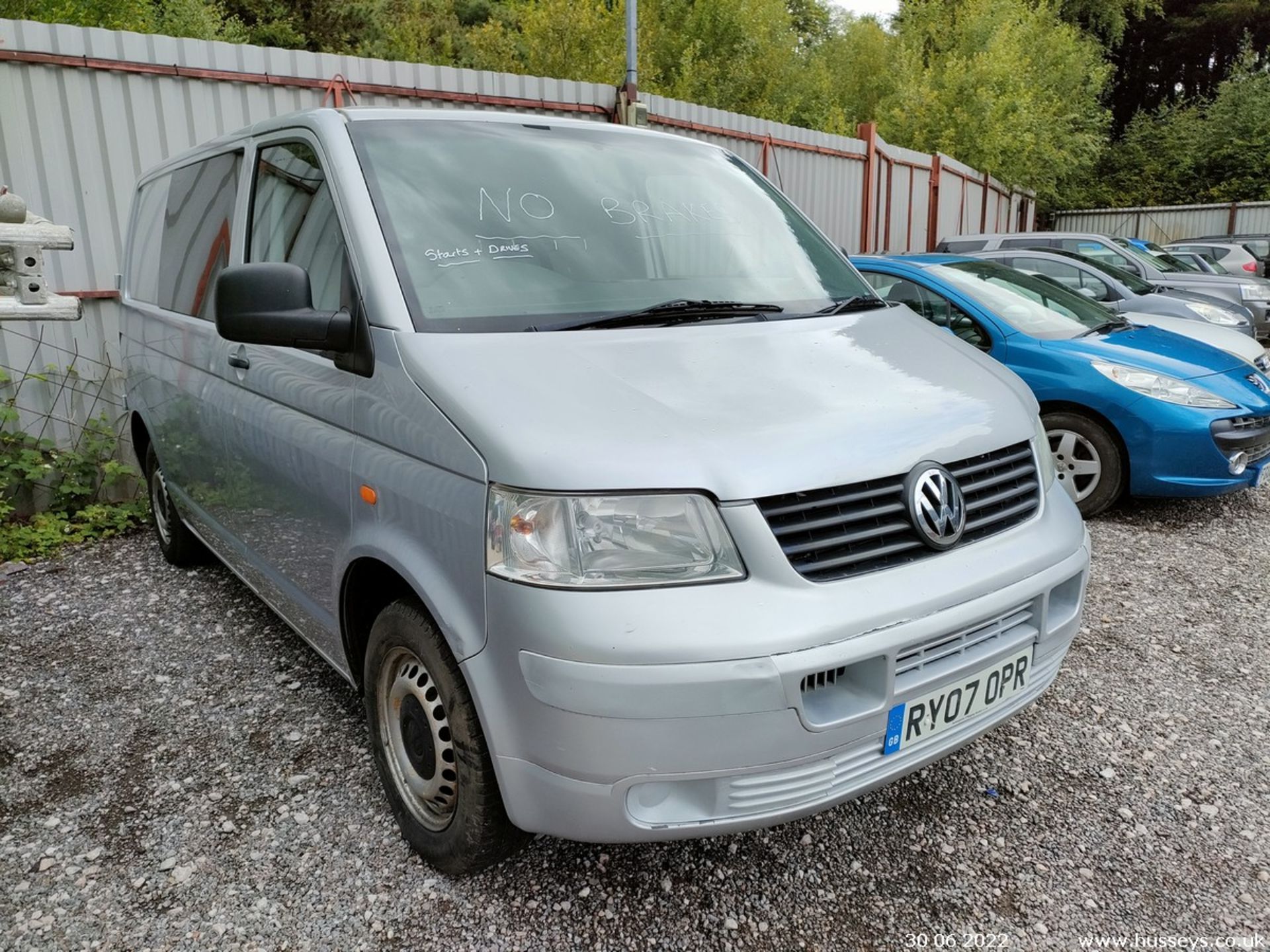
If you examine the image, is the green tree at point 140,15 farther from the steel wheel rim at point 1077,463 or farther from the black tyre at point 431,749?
the steel wheel rim at point 1077,463

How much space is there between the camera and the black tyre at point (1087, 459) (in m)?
5.16

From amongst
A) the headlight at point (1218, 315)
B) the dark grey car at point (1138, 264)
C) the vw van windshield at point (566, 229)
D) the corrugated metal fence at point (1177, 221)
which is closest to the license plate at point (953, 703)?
the vw van windshield at point (566, 229)

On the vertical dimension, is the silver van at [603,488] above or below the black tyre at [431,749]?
above

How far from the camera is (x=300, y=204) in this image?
2756mm

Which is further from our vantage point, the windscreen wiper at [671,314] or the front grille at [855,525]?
the windscreen wiper at [671,314]

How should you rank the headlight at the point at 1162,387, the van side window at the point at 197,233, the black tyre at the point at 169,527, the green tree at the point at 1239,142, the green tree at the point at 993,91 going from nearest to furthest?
the van side window at the point at 197,233, the black tyre at the point at 169,527, the headlight at the point at 1162,387, the green tree at the point at 993,91, the green tree at the point at 1239,142

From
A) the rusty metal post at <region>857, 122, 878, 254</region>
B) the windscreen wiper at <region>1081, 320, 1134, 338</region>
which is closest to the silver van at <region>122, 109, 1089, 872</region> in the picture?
the windscreen wiper at <region>1081, 320, 1134, 338</region>

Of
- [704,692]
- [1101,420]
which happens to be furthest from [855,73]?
[704,692]

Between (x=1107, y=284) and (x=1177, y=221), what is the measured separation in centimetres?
2173

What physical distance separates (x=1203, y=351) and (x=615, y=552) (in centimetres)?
502

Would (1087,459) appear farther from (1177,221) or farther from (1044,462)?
(1177,221)

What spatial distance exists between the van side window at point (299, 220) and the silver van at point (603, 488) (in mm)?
15

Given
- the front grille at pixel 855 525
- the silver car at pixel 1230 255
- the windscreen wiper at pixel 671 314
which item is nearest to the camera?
the front grille at pixel 855 525

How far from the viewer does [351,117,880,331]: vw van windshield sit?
2.42 meters
